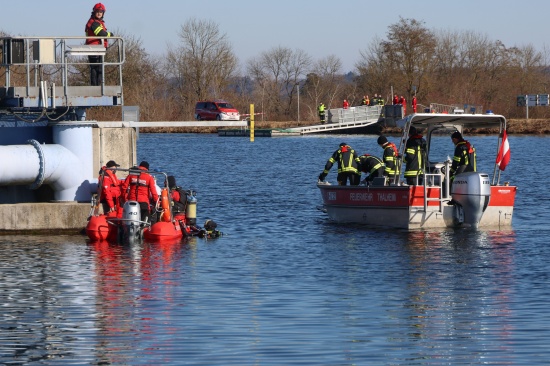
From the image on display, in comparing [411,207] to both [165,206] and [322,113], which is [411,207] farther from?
[322,113]

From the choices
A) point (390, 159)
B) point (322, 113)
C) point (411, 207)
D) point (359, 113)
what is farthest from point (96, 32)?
point (322, 113)

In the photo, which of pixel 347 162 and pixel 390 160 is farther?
pixel 347 162

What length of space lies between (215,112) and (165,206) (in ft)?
195

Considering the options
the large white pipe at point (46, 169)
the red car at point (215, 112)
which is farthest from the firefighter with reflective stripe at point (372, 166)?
the red car at point (215, 112)

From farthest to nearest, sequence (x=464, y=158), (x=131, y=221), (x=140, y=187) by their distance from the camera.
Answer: (x=464, y=158) → (x=140, y=187) → (x=131, y=221)

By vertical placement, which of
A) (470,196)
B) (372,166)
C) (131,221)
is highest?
(372,166)

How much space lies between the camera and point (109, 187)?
21922 mm

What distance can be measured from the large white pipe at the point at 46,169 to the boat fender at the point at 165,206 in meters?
1.71

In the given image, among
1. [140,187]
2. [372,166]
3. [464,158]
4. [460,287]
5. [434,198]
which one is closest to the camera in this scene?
[460,287]

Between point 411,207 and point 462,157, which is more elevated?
point 462,157

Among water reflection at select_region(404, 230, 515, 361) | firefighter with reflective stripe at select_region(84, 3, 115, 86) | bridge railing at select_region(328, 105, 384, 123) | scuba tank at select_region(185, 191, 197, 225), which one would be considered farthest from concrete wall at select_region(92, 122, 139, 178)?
bridge railing at select_region(328, 105, 384, 123)

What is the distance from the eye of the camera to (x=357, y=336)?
551 inches

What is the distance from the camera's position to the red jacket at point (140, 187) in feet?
71.5

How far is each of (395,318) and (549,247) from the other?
803cm
